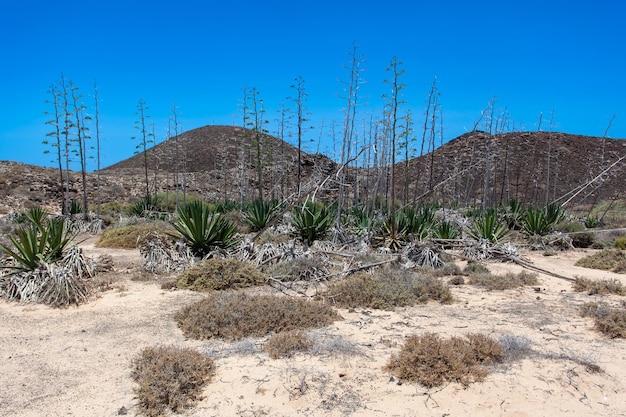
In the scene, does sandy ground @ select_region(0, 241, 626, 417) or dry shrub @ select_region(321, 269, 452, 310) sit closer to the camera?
sandy ground @ select_region(0, 241, 626, 417)

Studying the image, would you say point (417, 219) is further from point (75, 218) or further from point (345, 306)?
point (75, 218)

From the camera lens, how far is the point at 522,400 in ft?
11.8

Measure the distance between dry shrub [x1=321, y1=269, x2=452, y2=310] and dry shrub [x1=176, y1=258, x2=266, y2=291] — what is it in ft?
4.44

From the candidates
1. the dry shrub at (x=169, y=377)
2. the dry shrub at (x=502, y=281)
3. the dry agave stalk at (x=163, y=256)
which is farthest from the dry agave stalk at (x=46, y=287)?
the dry shrub at (x=502, y=281)

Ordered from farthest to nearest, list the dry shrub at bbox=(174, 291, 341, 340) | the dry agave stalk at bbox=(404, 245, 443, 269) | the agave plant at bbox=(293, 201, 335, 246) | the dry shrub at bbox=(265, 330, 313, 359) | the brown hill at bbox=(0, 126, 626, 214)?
the brown hill at bbox=(0, 126, 626, 214)
the agave plant at bbox=(293, 201, 335, 246)
the dry agave stalk at bbox=(404, 245, 443, 269)
the dry shrub at bbox=(174, 291, 341, 340)
the dry shrub at bbox=(265, 330, 313, 359)

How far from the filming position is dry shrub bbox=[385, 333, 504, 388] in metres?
3.92

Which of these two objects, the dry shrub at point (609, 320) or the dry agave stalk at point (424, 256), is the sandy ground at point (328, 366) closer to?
the dry shrub at point (609, 320)

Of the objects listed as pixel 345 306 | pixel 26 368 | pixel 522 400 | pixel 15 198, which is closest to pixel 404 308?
pixel 345 306

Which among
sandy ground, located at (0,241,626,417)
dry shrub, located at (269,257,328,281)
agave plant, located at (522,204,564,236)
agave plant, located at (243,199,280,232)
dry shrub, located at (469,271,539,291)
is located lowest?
sandy ground, located at (0,241,626,417)

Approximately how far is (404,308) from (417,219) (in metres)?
5.48

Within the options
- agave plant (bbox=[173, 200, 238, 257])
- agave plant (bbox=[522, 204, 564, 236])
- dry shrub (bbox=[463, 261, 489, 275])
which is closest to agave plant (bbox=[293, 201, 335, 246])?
agave plant (bbox=[173, 200, 238, 257])

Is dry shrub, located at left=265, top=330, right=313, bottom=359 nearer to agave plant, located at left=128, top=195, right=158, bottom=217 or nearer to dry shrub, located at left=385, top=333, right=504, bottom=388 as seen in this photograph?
dry shrub, located at left=385, top=333, right=504, bottom=388

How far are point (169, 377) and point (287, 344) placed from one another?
1211 millimetres

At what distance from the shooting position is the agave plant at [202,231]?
8977 millimetres
